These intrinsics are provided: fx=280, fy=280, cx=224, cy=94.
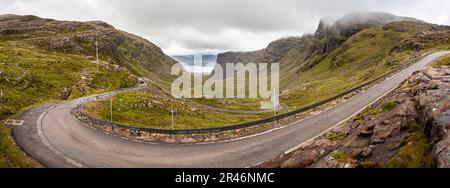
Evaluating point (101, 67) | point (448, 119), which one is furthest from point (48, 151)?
point (101, 67)

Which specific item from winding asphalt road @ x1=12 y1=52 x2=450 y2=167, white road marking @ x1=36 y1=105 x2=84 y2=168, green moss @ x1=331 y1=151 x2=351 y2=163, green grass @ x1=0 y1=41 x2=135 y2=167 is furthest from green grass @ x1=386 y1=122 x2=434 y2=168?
green grass @ x1=0 y1=41 x2=135 y2=167

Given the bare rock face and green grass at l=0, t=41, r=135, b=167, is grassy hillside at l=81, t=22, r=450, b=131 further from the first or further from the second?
the bare rock face

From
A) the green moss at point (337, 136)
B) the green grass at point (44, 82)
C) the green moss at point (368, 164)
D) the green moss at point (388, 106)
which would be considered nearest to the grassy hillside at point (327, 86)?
the green grass at point (44, 82)

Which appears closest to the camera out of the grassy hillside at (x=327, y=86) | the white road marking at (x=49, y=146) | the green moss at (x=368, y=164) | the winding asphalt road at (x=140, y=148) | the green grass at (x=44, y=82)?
the green moss at (x=368, y=164)

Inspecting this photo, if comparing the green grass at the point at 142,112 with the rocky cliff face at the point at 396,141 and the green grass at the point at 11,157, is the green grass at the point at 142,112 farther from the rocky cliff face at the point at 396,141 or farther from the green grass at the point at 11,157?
the rocky cliff face at the point at 396,141

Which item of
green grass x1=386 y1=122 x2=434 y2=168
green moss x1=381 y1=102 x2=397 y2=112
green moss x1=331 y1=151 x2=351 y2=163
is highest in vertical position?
green moss x1=381 y1=102 x2=397 y2=112

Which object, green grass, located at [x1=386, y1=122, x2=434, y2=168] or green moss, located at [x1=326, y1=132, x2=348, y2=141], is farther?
green moss, located at [x1=326, y1=132, x2=348, y2=141]

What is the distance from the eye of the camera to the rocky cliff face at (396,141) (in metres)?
16.7

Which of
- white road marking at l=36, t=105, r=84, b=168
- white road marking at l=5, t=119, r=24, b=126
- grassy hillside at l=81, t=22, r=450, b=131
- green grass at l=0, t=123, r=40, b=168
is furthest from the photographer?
grassy hillside at l=81, t=22, r=450, b=131

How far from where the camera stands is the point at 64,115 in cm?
4103

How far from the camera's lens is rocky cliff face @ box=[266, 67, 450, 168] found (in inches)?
657

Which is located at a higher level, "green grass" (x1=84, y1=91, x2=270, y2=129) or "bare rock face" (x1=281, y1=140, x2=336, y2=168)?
"bare rock face" (x1=281, y1=140, x2=336, y2=168)
